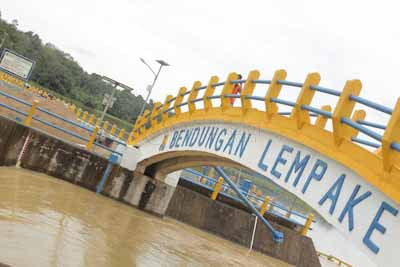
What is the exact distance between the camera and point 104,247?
7.07 metres

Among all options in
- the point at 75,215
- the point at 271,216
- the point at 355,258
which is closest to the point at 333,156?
the point at 75,215

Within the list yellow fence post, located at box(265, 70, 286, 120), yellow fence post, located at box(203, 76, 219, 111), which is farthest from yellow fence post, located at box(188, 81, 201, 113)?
yellow fence post, located at box(265, 70, 286, 120)

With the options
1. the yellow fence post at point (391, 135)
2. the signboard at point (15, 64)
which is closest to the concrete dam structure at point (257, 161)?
the yellow fence post at point (391, 135)

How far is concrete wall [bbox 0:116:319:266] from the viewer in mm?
11023

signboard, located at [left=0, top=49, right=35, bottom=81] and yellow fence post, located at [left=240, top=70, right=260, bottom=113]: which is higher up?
yellow fence post, located at [left=240, top=70, right=260, bottom=113]

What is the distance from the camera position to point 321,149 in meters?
4.85

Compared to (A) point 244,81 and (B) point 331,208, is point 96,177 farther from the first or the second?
(B) point 331,208

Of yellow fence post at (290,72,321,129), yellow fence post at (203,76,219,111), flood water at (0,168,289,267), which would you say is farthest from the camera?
yellow fence post at (203,76,219,111)

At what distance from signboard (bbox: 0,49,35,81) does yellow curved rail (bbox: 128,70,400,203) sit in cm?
927

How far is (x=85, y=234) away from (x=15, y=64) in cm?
1021

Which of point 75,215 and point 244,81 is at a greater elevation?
point 244,81

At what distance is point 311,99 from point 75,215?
5124mm

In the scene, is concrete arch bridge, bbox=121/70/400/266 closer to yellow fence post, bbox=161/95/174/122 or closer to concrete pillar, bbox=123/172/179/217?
yellow fence post, bbox=161/95/174/122

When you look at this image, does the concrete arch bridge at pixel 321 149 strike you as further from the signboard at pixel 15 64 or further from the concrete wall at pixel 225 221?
the signboard at pixel 15 64
